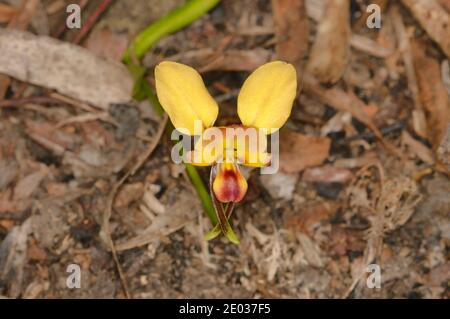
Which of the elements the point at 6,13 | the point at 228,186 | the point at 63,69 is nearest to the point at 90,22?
the point at 63,69

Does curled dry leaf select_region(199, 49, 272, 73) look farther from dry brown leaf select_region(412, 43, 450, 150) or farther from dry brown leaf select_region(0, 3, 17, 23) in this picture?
dry brown leaf select_region(0, 3, 17, 23)

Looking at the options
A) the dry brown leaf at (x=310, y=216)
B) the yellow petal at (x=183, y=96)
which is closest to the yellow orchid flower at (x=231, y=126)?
the yellow petal at (x=183, y=96)

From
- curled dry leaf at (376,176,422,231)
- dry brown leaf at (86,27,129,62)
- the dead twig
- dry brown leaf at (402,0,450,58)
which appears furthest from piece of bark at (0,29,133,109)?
dry brown leaf at (402,0,450,58)

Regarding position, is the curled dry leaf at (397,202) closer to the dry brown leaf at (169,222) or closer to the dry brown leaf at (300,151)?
the dry brown leaf at (300,151)

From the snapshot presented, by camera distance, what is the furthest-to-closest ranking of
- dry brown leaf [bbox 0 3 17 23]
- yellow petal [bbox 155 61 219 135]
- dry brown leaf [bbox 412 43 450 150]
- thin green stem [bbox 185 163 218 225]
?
dry brown leaf [bbox 0 3 17 23]
dry brown leaf [bbox 412 43 450 150]
thin green stem [bbox 185 163 218 225]
yellow petal [bbox 155 61 219 135]

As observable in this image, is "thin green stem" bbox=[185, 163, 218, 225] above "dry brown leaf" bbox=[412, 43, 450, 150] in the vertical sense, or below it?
below

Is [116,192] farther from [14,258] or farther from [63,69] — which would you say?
[63,69]
